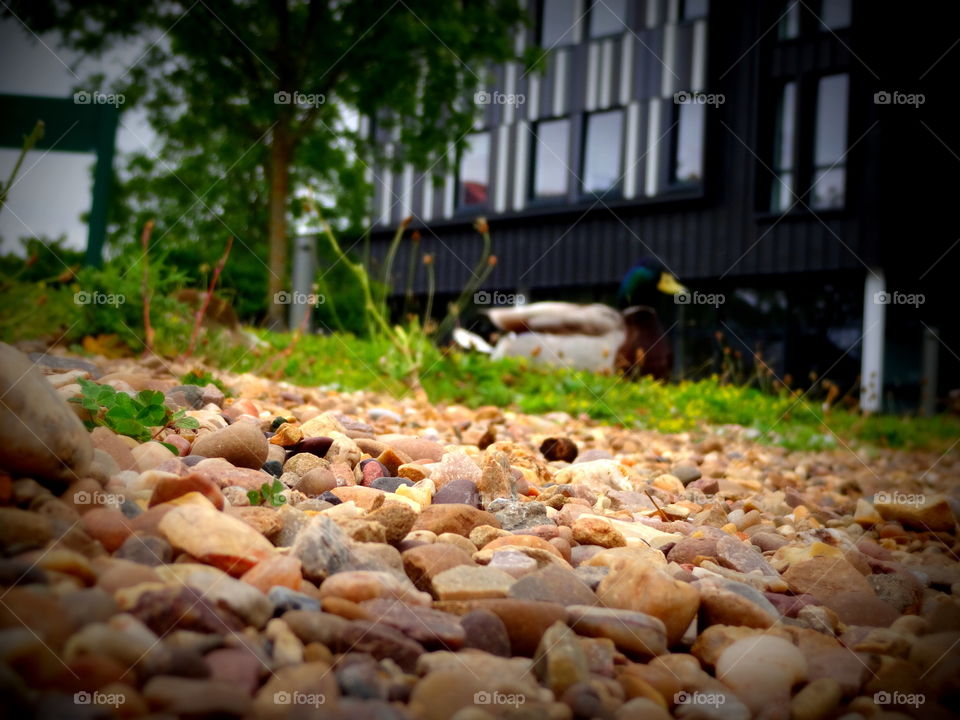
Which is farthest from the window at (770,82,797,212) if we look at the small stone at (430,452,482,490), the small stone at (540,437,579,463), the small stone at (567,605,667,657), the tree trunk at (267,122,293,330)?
the small stone at (567,605,667,657)

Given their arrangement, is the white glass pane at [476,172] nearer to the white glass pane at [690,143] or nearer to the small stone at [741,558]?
the white glass pane at [690,143]

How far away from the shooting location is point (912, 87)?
34.3ft

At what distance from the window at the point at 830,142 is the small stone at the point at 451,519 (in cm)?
1034

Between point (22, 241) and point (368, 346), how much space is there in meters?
2.84

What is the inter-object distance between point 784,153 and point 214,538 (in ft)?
37.5

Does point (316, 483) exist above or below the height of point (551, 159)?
below

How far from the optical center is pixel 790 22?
1104 cm

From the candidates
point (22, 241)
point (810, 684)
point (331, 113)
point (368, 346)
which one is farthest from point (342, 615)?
point (331, 113)

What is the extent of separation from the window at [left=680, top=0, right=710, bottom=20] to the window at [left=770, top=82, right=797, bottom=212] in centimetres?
183

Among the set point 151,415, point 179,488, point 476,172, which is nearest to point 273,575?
point 179,488

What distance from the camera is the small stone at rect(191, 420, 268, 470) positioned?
79.0 inches

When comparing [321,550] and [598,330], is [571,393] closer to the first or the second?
[598,330]

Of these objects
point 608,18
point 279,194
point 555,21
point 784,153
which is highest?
point 555,21

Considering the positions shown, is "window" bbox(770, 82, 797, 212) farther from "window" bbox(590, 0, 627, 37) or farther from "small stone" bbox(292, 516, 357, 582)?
"small stone" bbox(292, 516, 357, 582)
